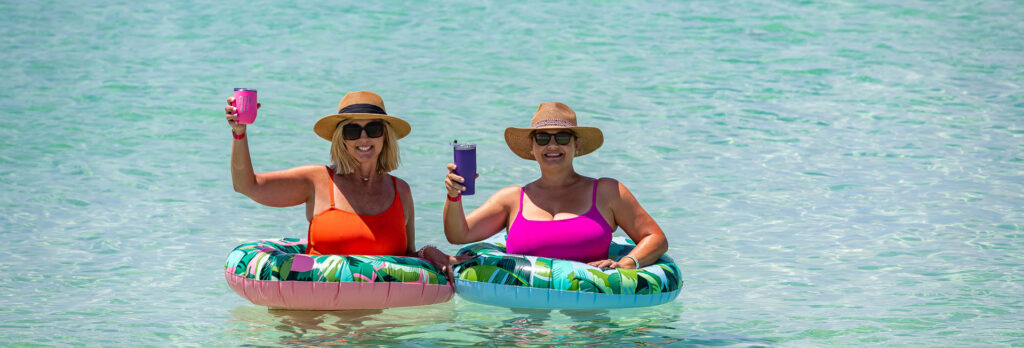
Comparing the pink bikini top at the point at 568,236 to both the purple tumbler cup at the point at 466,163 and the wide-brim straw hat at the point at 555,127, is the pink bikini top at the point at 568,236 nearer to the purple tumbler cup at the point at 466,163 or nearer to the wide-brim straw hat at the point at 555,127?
the wide-brim straw hat at the point at 555,127

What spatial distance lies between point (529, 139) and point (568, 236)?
0.59m

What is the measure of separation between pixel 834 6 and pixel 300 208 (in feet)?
41.4

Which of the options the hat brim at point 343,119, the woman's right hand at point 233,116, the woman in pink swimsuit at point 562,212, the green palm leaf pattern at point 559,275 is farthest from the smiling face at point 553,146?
the woman's right hand at point 233,116

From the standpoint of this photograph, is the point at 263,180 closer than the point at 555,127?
Yes

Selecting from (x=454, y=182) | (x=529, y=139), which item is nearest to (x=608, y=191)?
(x=529, y=139)

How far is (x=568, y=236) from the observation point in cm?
530

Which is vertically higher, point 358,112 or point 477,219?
point 358,112

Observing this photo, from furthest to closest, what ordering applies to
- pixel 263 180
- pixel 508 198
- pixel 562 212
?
pixel 508 198 < pixel 562 212 < pixel 263 180

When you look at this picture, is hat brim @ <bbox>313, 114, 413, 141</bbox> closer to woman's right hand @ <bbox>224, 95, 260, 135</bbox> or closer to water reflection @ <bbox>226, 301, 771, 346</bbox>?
woman's right hand @ <bbox>224, 95, 260, 135</bbox>

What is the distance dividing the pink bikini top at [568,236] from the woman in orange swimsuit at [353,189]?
471 millimetres

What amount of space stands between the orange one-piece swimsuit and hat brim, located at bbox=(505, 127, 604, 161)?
2.46ft

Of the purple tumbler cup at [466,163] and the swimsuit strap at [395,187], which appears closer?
the purple tumbler cup at [466,163]

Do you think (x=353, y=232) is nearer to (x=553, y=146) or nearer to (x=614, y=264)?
(x=553, y=146)

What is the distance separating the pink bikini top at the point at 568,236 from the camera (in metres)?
5.30
